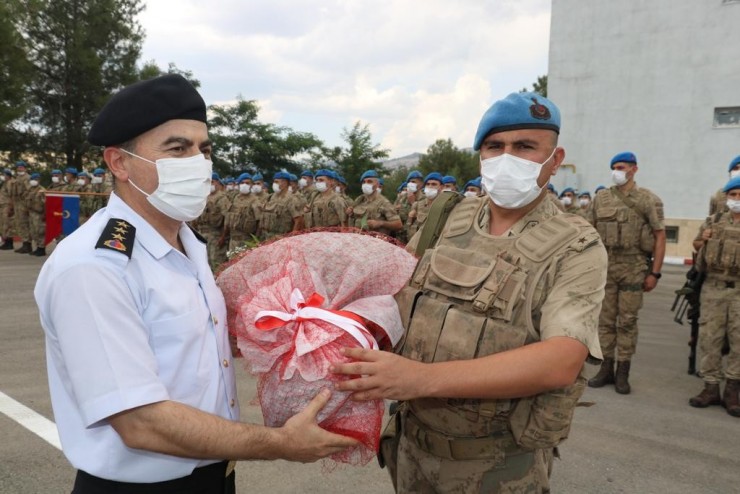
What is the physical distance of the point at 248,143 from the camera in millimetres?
32281

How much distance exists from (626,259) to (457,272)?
4.71 m

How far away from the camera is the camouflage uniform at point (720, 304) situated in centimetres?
503

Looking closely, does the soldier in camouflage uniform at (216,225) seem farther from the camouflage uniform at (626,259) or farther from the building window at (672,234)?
the building window at (672,234)

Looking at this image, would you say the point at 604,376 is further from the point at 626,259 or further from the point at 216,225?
the point at 216,225

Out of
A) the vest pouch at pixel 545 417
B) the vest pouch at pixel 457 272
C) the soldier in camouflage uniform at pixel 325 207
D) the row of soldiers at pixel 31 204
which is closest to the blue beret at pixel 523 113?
the vest pouch at pixel 457 272

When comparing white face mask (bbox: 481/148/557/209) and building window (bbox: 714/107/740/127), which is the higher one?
building window (bbox: 714/107/740/127)

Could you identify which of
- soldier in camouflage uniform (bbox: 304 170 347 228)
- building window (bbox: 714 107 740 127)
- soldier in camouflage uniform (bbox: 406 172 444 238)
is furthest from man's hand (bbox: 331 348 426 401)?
building window (bbox: 714 107 740 127)

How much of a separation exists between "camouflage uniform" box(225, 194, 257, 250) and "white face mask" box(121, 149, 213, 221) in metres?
10.8

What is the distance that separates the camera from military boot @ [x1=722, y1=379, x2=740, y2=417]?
4.85 meters

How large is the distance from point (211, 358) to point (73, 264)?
47 centimetres

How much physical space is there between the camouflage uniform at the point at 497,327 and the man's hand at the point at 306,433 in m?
0.51

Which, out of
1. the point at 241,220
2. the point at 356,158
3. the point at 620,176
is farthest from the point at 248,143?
the point at 620,176

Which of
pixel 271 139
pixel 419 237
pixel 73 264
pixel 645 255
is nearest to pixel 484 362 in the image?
pixel 419 237

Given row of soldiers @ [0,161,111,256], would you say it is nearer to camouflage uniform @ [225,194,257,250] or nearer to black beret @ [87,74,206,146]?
camouflage uniform @ [225,194,257,250]
